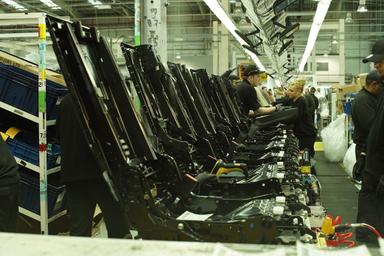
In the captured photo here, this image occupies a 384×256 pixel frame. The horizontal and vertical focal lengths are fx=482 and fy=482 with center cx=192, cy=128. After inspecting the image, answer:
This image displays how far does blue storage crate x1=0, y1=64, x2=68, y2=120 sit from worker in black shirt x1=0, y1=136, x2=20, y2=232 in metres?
1.13

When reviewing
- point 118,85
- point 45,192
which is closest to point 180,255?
point 118,85

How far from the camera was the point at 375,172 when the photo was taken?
3721 millimetres

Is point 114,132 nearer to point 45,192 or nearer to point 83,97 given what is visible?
point 83,97

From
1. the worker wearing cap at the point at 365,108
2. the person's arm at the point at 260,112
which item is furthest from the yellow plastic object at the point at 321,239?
the person's arm at the point at 260,112

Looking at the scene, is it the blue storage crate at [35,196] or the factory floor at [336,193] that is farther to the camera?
the factory floor at [336,193]

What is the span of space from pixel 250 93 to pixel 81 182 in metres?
4.30

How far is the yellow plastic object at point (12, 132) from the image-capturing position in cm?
438

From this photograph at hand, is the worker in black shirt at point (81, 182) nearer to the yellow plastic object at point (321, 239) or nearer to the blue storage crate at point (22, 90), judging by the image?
the blue storage crate at point (22, 90)

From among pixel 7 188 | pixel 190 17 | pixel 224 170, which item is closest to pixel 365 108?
pixel 224 170

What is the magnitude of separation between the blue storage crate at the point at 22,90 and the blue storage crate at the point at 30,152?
300 mm

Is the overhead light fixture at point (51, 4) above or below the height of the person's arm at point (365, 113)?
above

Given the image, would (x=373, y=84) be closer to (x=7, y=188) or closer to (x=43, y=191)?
(x=43, y=191)

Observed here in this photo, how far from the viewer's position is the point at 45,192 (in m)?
4.12

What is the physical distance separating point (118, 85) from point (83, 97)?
0.37 metres
